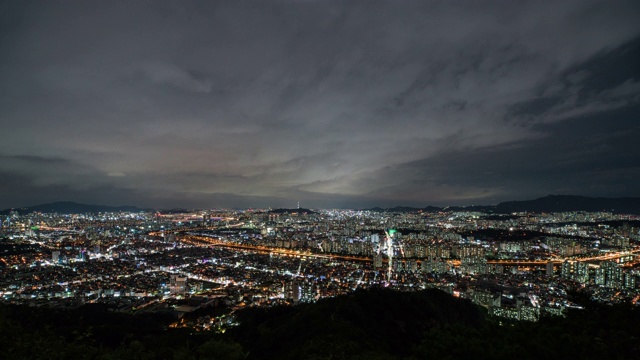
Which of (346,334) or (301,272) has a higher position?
(346,334)

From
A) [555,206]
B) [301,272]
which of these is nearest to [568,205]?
[555,206]

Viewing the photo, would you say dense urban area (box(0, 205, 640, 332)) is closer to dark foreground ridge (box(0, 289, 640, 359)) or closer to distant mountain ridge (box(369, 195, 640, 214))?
dark foreground ridge (box(0, 289, 640, 359))

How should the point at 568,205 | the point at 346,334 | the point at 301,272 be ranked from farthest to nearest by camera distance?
the point at 568,205 → the point at 301,272 → the point at 346,334

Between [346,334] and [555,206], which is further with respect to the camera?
[555,206]

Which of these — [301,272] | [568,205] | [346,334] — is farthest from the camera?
[568,205]

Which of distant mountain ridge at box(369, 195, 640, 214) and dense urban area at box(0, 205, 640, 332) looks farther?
distant mountain ridge at box(369, 195, 640, 214)

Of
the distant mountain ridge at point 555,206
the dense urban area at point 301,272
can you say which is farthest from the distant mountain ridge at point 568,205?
the dense urban area at point 301,272

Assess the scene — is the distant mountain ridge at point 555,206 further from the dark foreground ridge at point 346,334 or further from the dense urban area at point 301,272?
the dark foreground ridge at point 346,334

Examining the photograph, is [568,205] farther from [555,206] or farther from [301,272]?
[301,272]

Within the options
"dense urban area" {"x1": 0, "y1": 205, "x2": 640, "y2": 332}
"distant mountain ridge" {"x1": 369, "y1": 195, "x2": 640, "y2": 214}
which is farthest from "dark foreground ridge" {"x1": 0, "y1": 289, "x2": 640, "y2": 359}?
"distant mountain ridge" {"x1": 369, "y1": 195, "x2": 640, "y2": 214}
